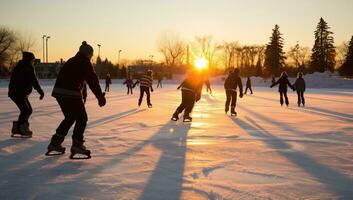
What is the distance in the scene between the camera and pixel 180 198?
11.8 feet

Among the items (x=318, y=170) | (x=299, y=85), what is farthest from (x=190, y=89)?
(x=299, y=85)

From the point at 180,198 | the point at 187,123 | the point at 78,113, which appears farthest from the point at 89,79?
the point at 187,123

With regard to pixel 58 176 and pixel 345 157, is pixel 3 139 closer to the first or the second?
pixel 58 176

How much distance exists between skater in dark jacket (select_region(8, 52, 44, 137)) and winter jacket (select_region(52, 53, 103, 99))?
6.60 feet

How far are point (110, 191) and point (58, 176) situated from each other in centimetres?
88

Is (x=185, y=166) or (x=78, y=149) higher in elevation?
(x=78, y=149)

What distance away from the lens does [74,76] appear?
5.18 metres

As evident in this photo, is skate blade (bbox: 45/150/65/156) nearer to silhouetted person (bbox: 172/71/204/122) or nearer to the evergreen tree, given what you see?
silhouetted person (bbox: 172/71/204/122)

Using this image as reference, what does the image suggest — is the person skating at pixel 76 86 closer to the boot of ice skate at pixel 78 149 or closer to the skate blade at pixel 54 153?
the boot of ice skate at pixel 78 149

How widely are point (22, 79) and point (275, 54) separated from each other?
63.3 m

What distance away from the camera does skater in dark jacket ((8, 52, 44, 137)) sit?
6.95 m

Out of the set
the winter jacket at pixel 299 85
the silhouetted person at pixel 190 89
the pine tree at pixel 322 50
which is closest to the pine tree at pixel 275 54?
the pine tree at pixel 322 50

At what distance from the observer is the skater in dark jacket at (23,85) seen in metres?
6.95

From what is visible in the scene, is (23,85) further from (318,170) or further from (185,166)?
(318,170)
